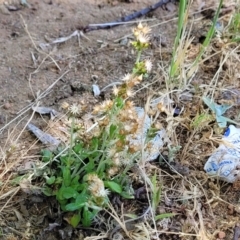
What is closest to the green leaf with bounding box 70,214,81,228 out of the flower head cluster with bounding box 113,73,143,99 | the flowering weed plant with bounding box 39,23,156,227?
the flowering weed plant with bounding box 39,23,156,227

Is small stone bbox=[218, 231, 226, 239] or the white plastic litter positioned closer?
small stone bbox=[218, 231, 226, 239]

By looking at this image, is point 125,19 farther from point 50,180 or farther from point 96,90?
point 50,180

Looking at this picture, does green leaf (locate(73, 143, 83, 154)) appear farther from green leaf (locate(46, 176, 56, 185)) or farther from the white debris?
the white debris

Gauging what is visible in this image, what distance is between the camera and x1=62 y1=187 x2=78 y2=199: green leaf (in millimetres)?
1629

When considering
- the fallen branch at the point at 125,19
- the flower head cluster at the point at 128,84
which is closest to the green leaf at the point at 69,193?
the flower head cluster at the point at 128,84

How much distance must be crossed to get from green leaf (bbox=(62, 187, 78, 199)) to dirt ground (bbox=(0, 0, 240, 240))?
87 millimetres

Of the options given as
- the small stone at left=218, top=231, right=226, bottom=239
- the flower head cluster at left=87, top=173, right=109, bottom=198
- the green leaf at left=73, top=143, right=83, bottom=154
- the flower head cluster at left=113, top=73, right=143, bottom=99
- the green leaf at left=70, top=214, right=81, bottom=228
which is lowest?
the small stone at left=218, top=231, right=226, bottom=239

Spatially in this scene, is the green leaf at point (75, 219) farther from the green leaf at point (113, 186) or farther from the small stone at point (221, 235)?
the small stone at point (221, 235)

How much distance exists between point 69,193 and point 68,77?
2.07 feet

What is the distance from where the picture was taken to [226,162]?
184cm

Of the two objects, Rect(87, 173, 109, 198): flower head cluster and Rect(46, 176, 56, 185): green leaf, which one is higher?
Rect(87, 173, 109, 198): flower head cluster

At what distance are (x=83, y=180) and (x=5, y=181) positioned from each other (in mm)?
271

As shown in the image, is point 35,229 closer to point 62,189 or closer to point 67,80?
point 62,189

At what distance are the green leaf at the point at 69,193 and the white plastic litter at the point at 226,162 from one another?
0.46 m
